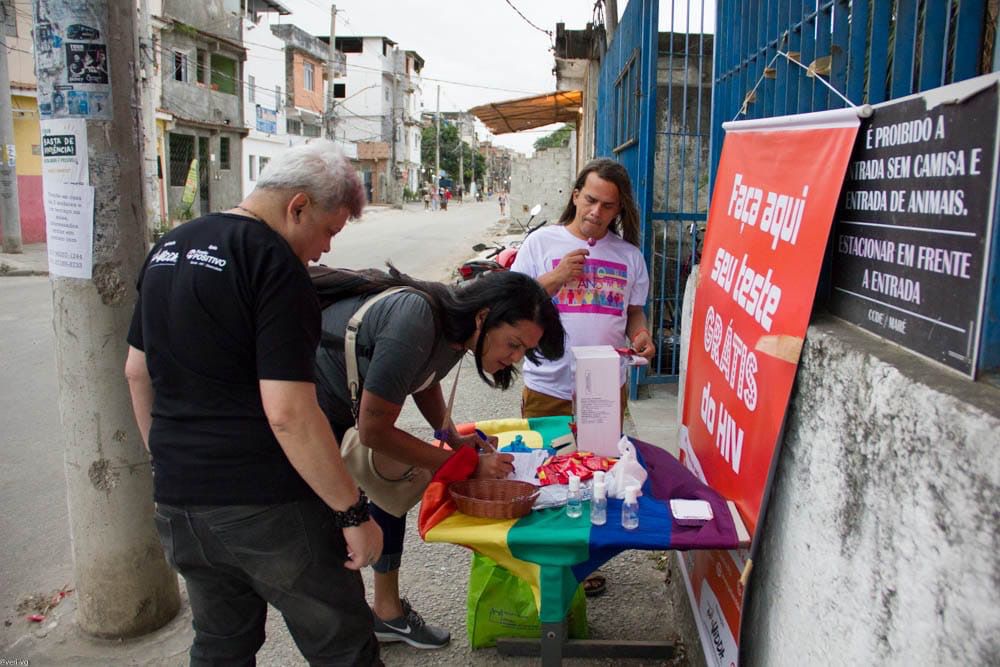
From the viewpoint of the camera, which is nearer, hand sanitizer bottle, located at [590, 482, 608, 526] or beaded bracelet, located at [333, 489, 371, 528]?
beaded bracelet, located at [333, 489, 371, 528]

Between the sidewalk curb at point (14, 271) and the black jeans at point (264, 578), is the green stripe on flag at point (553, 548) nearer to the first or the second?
→ the black jeans at point (264, 578)

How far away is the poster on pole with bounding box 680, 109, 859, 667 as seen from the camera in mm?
1693

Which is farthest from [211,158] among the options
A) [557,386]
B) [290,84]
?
[557,386]

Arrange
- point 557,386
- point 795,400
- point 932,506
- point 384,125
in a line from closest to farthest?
point 932,506, point 795,400, point 557,386, point 384,125

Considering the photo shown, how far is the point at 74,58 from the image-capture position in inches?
106

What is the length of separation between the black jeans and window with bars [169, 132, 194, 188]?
1016 inches

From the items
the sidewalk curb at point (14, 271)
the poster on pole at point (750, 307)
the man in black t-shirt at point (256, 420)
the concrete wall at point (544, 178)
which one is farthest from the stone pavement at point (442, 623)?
the concrete wall at point (544, 178)

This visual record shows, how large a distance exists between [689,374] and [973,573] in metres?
1.82

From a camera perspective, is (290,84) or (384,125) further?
(384,125)

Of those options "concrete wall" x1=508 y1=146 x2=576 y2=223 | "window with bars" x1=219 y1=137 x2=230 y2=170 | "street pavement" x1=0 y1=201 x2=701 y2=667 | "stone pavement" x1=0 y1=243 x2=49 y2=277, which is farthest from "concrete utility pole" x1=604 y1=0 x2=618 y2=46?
"window with bars" x1=219 y1=137 x2=230 y2=170

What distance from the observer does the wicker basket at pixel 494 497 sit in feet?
7.04

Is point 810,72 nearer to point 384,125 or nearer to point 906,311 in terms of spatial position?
point 906,311

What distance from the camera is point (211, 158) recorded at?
2670cm

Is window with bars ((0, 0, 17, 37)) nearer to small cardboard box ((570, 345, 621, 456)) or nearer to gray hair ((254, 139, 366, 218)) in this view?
gray hair ((254, 139, 366, 218))
